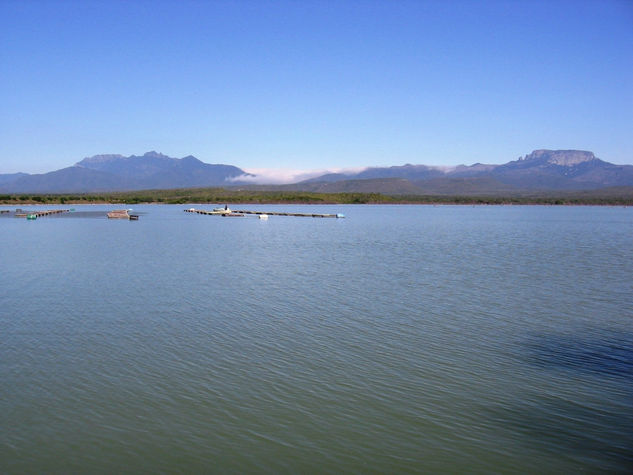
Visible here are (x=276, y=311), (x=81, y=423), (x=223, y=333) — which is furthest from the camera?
(x=276, y=311)

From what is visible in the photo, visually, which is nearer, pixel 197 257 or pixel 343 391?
pixel 343 391

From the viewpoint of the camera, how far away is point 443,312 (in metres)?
17.5

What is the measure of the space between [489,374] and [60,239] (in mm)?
42734

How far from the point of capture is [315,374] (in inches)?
462

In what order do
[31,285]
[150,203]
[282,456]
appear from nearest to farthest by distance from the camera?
[282,456]
[31,285]
[150,203]

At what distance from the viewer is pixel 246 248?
3897 cm

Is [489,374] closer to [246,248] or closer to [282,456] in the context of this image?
[282,456]

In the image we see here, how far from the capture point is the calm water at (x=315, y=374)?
852 centimetres

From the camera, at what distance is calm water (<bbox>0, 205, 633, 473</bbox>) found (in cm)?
852

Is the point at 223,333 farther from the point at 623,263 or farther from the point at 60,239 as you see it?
the point at 60,239

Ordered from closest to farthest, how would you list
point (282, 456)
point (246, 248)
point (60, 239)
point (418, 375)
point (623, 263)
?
1. point (282, 456)
2. point (418, 375)
3. point (623, 263)
4. point (246, 248)
5. point (60, 239)

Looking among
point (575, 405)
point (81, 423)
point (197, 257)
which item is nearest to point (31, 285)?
point (197, 257)

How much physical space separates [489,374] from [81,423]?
8827 millimetres

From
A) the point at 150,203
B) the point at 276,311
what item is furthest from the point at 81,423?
the point at 150,203
